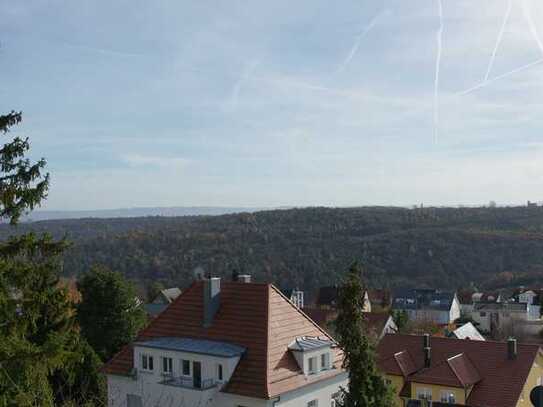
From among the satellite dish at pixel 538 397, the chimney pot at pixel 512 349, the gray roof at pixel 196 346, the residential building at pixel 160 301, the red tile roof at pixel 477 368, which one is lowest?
the residential building at pixel 160 301

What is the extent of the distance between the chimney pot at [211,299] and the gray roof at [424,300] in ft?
207

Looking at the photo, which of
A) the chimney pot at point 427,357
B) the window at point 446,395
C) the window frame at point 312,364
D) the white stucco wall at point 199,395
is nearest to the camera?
the white stucco wall at point 199,395

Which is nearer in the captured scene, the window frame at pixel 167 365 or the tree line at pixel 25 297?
the tree line at pixel 25 297

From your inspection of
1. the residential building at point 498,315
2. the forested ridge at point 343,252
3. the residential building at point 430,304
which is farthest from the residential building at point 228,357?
the forested ridge at point 343,252

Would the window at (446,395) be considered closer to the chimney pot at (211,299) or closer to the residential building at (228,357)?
the residential building at (228,357)

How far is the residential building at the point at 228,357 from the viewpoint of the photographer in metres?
23.6

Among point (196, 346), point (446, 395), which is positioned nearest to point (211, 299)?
point (196, 346)

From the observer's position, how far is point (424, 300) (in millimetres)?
87812

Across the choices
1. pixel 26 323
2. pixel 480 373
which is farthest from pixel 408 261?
pixel 26 323

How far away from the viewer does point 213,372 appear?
2419 cm

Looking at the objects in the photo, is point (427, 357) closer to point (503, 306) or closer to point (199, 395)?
point (199, 395)

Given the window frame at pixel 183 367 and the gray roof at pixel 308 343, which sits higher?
the gray roof at pixel 308 343

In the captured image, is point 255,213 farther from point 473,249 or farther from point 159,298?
point 159,298

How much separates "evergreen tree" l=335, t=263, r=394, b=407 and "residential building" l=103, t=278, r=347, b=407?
4.81m
